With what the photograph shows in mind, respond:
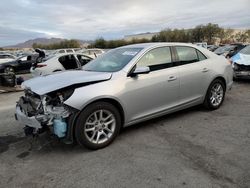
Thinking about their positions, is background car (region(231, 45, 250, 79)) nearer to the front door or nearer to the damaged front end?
the front door

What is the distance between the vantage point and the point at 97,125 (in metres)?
4.04

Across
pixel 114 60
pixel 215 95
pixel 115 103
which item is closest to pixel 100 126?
pixel 115 103

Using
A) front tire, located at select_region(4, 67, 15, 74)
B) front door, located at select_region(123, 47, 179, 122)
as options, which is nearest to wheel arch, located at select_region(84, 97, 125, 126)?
front door, located at select_region(123, 47, 179, 122)

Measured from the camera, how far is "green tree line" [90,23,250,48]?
64750 millimetres

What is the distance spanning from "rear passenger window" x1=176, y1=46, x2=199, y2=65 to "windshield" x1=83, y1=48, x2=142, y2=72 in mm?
926

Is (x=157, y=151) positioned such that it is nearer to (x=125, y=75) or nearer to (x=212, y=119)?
(x=125, y=75)

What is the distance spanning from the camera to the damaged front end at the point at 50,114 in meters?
3.76

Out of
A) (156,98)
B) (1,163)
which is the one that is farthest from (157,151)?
(1,163)

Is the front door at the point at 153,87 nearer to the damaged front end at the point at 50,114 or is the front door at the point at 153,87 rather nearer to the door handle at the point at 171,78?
the door handle at the point at 171,78

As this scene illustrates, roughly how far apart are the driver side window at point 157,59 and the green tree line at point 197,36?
58.3m

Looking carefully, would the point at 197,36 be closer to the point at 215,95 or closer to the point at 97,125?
the point at 215,95

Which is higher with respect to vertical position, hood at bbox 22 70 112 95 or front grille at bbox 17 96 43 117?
hood at bbox 22 70 112 95

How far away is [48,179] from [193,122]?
3.04 m

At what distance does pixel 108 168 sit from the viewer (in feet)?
11.5
